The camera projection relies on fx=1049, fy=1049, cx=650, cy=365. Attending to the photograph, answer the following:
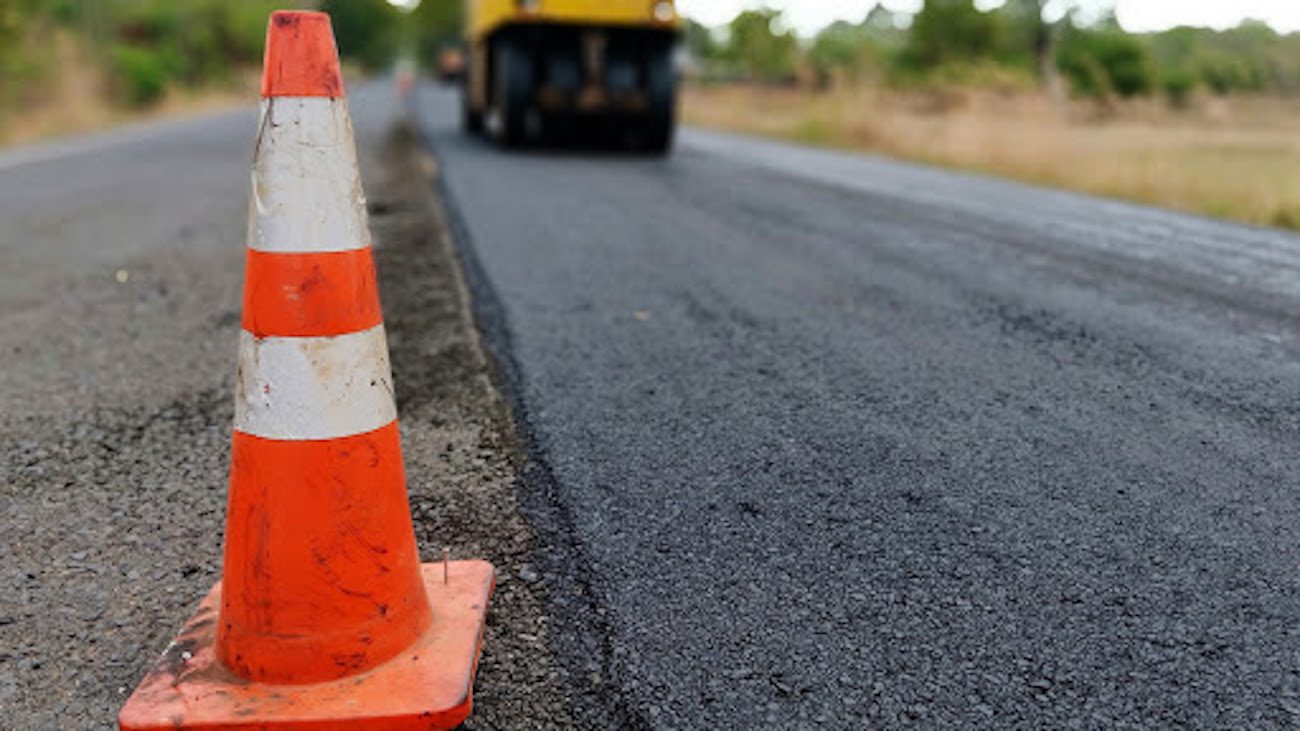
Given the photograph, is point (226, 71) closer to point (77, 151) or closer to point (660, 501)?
point (77, 151)

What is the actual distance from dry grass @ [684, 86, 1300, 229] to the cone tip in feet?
25.1

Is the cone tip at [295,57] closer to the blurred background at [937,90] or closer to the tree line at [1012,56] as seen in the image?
the blurred background at [937,90]

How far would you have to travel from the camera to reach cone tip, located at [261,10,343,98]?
161 centimetres

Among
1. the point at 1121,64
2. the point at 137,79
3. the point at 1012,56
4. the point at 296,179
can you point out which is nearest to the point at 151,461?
the point at 296,179

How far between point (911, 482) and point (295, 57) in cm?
158

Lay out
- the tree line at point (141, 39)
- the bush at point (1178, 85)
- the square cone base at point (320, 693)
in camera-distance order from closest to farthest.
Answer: the square cone base at point (320, 693) → the tree line at point (141, 39) → the bush at point (1178, 85)

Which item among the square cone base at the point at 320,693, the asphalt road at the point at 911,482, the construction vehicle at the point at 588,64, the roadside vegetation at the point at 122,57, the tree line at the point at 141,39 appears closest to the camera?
the square cone base at the point at 320,693

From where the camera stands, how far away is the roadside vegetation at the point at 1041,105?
34.9 feet

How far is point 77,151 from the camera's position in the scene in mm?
13188

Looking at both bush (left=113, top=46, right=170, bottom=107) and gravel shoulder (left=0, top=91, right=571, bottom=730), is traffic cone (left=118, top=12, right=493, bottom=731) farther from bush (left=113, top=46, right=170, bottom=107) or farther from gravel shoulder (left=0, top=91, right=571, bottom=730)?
bush (left=113, top=46, right=170, bottom=107)

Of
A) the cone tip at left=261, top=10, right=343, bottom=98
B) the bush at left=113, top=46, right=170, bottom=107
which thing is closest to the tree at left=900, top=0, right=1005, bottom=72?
the bush at left=113, top=46, right=170, bottom=107

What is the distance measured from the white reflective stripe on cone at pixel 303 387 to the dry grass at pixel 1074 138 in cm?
764

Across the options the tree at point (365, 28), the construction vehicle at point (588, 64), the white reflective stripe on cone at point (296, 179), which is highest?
the tree at point (365, 28)

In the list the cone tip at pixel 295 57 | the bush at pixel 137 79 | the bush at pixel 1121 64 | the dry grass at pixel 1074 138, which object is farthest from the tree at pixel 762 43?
the cone tip at pixel 295 57
